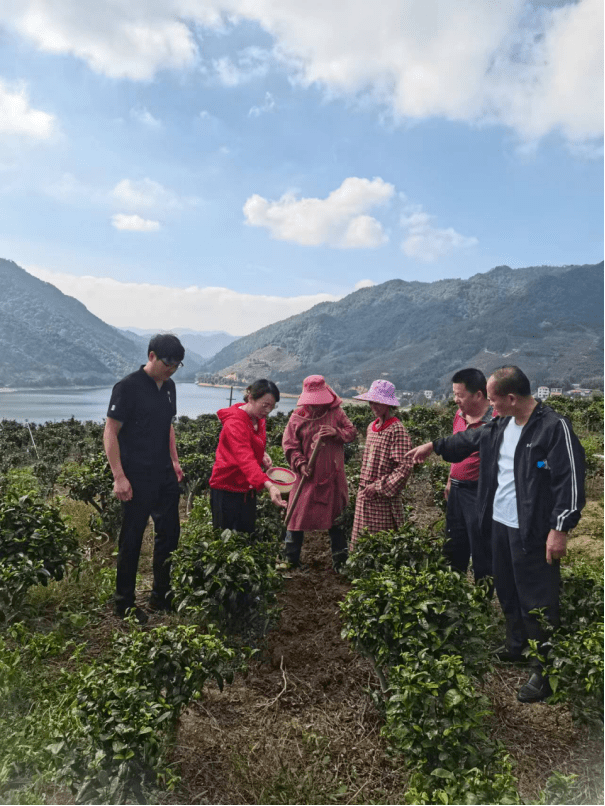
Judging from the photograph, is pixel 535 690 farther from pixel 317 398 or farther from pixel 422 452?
pixel 317 398

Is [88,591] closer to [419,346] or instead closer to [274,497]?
[274,497]

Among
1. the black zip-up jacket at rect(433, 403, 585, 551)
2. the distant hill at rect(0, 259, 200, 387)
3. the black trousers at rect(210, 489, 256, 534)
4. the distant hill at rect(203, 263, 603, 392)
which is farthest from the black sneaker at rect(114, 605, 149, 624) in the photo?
the distant hill at rect(203, 263, 603, 392)

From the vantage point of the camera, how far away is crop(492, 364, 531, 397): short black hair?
3031mm

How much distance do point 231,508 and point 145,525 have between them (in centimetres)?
66

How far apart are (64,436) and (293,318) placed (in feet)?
446

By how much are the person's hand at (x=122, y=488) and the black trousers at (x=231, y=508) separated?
0.66 meters

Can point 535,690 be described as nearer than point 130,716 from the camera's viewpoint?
No

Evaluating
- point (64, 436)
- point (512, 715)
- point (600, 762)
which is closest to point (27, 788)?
point (512, 715)

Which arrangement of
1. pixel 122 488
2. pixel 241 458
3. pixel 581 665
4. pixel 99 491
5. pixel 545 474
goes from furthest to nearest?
1. pixel 99 491
2. pixel 241 458
3. pixel 122 488
4. pixel 545 474
5. pixel 581 665

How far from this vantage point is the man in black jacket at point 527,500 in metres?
2.82

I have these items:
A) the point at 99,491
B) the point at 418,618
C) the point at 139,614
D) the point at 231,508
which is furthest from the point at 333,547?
the point at 99,491

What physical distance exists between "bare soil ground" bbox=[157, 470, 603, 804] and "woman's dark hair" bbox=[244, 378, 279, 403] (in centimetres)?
184

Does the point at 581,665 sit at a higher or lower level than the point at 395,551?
lower

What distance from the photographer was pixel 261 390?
153 inches
